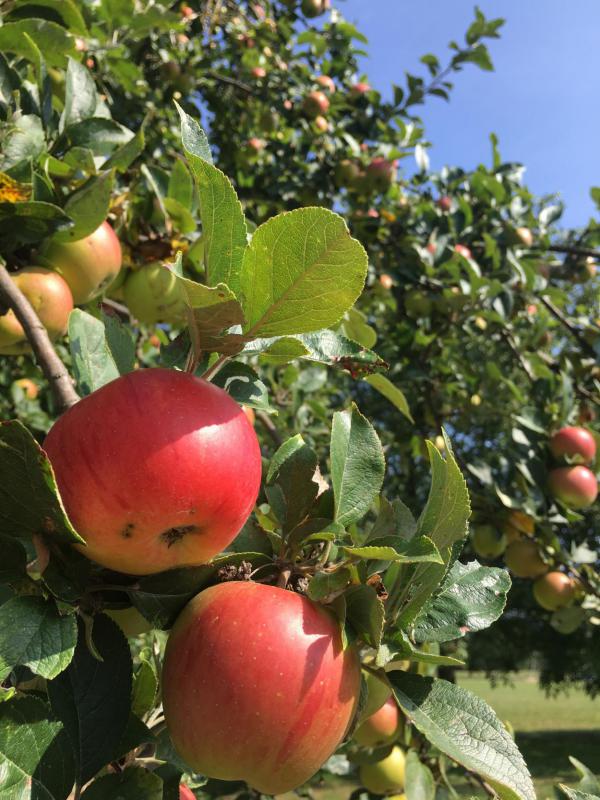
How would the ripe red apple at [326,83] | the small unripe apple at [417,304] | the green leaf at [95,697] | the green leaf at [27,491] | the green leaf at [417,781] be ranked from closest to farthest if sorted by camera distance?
the green leaf at [27,491] → the green leaf at [95,697] → the green leaf at [417,781] → the small unripe apple at [417,304] → the ripe red apple at [326,83]

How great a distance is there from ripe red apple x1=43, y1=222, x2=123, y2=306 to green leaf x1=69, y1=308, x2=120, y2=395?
0.33 metres

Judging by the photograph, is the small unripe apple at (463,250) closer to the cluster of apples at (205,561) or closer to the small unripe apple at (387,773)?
the small unripe apple at (387,773)

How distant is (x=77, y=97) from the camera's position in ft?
3.97

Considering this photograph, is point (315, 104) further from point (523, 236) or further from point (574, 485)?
point (574, 485)

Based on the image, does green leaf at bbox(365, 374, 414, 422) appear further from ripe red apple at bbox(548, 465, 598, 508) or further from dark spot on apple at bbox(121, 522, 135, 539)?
ripe red apple at bbox(548, 465, 598, 508)

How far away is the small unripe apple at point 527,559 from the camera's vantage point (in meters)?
2.53

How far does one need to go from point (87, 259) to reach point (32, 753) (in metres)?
0.76

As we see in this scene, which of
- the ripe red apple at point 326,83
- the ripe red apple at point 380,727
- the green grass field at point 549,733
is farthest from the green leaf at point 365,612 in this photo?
the green grass field at point 549,733

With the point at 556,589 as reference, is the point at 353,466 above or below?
above

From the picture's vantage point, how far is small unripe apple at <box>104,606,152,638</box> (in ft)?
2.35

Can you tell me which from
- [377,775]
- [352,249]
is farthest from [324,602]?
[377,775]

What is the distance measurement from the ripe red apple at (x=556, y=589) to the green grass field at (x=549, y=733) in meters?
5.56

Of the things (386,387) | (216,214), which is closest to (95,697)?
(216,214)

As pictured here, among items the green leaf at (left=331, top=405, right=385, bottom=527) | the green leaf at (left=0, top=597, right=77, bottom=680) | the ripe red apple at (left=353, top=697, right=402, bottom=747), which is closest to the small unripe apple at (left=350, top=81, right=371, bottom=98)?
the ripe red apple at (left=353, top=697, right=402, bottom=747)
